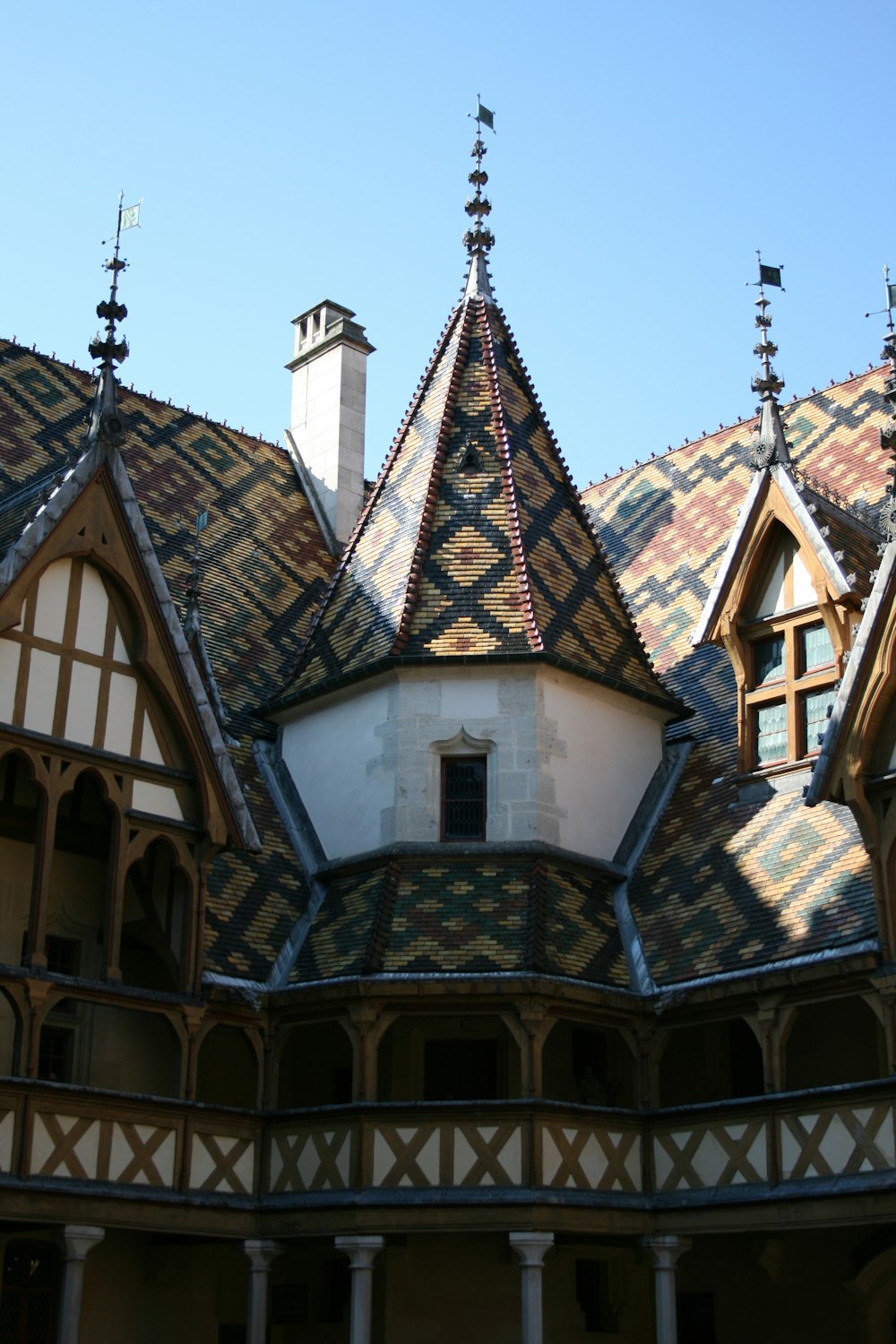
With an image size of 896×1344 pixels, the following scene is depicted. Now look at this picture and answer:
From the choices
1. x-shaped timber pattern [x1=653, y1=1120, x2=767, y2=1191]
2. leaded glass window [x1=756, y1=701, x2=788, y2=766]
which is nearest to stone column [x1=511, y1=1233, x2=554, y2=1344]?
x-shaped timber pattern [x1=653, y1=1120, x2=767, y2=1191]

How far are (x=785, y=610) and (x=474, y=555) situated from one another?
339cm

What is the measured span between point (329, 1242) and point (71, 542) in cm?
701

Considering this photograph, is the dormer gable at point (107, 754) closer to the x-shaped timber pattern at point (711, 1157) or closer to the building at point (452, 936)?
the building at point (452, 936)

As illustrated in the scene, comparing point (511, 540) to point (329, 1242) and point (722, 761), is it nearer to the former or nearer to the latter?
point (722, 761)

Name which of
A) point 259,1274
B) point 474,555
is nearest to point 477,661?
point 474,555

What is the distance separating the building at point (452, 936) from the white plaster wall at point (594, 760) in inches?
2.2

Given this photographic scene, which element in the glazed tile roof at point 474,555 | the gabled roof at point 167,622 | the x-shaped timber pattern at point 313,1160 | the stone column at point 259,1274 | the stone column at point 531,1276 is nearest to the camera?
the stone column at point 531,1276

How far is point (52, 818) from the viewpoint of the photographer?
15969 millimetres

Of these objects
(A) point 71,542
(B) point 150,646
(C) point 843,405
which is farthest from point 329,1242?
(C) point 843,405

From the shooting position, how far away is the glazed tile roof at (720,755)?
16609 millimetres

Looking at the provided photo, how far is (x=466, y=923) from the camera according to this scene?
17.2 metres

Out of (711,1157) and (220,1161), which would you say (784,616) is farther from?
(220,1161)

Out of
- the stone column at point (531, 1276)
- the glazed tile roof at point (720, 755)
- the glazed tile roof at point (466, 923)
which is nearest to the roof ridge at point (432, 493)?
the glazed tile roof at point (466, 923)

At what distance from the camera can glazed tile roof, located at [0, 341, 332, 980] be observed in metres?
18.1
